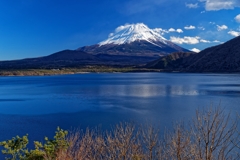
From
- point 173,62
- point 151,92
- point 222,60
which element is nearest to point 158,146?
point 151,92

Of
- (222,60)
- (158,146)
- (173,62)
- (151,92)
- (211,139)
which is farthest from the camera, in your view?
(173,62)

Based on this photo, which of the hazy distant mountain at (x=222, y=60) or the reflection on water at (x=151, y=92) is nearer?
the reflection on water at (x=151, y=92)

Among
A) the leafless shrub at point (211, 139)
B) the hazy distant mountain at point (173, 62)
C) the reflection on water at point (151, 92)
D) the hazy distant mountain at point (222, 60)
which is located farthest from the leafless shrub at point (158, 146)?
the hazy distant mountain at point (173, 62)

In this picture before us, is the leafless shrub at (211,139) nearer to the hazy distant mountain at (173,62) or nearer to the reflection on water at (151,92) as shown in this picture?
the reflection on water at (151,92)

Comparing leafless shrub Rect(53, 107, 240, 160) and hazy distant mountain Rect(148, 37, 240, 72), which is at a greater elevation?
hazy distant mountain Rect(148, 37, 240, 72)

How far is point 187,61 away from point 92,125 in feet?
373

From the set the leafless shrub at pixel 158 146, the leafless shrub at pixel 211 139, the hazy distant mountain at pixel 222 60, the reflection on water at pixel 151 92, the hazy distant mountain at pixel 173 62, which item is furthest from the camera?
the hazy distant mountain at pixel 173 62

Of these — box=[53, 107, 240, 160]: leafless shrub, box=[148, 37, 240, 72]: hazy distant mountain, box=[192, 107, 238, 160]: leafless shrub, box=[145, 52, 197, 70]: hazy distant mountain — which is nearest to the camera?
box=[192, 107, 238, 160]: leafless shrub

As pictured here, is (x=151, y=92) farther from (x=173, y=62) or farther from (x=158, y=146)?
(x=173, y=62)

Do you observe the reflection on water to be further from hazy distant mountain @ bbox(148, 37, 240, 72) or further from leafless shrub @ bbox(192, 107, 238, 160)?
hazy distant mountain @ bbox(148, 37, 240, 72)

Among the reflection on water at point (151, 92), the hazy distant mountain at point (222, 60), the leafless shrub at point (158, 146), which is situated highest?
the hazy distant mountain at point (222, 60)

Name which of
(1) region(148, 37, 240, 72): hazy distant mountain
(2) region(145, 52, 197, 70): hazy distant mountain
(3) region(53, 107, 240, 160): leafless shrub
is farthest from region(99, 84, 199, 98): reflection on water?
(2) region(145, 52, 197, 70): hazy distant mountain

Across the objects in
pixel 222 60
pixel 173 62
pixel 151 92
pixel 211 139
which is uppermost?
pixel 173 62

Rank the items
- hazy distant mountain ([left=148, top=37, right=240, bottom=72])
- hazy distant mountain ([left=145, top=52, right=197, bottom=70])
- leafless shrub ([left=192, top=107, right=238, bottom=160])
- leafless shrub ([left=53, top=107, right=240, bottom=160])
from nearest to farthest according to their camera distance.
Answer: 1. leafless shrub ([left=192, top=107, right=238, bottom=160])
2. leafless shrub ([left=53, top=107, right=240, bottom=160])
3. hazy distant mountain ([left=148, top=37, right=240, bottom=72])
4. hazy distant mountain ([left=145, top=52, right=197, bottom=70])
